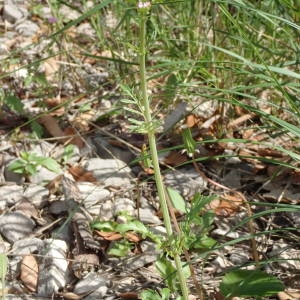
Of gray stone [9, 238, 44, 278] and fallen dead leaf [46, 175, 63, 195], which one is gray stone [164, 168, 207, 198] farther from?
gray stone [9, 238, 44, 278]

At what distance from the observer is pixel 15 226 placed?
1812 mm

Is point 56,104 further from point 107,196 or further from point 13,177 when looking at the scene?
point 107,196

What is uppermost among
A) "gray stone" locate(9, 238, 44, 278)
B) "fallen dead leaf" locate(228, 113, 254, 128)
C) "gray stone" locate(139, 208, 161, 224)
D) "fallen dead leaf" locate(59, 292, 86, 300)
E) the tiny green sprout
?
the tiny green sprout

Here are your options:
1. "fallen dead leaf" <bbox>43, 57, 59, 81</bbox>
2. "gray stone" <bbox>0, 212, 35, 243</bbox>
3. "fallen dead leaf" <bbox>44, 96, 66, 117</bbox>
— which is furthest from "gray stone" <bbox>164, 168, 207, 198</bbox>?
"fallen dead leaf" <bbox>43, 57, 59, 81</bbox>

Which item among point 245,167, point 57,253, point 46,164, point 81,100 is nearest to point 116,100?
point 81,100

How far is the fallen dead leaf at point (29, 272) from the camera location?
1.63 m

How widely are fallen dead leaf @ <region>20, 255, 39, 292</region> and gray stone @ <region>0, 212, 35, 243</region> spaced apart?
0.39 feet

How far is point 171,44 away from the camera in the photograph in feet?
7.75

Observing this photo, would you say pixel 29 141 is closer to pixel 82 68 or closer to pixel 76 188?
pixel 76 188

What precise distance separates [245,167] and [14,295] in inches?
35.9

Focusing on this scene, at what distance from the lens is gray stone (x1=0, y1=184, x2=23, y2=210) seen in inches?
75.6

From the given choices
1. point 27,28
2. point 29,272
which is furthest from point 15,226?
point 27,28

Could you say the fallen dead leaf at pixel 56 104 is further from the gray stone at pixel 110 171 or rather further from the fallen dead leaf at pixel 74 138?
the gray stone at pixel 110 171

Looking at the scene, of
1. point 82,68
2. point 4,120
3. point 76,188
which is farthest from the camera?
point 82,68
